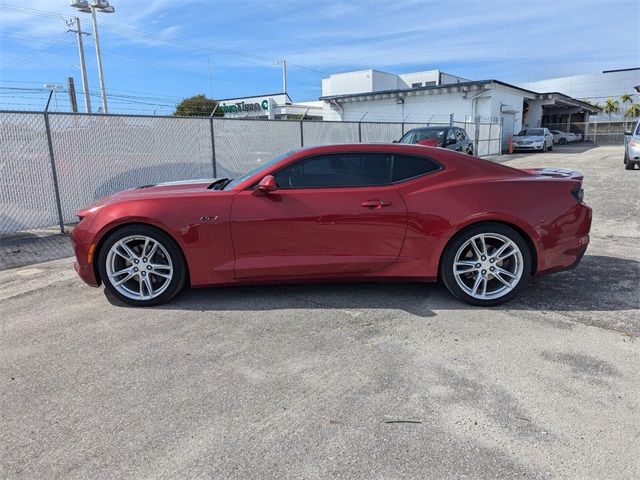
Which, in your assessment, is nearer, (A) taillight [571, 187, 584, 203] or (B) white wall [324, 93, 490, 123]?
(A) taillight [571, 187, 584, 203]

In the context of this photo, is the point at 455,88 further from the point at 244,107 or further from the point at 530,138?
the point at 244,107

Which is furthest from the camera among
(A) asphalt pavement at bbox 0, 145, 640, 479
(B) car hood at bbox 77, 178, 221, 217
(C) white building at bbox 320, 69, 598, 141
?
(C) white building at bbox 320, 69, 598, 141

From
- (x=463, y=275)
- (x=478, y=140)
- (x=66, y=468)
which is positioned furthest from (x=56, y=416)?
(x=478, y=140)

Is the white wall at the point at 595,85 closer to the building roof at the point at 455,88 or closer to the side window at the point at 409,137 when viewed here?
the building roof at the point at 455,88

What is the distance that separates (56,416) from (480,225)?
135 inches

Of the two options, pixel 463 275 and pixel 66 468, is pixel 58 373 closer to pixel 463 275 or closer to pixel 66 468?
pixel 66 468

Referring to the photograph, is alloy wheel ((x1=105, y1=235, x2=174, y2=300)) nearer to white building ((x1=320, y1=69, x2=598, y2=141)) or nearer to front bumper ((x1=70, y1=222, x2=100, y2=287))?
front bumper ((x1=70, y1=222, x2=100, y2=287))

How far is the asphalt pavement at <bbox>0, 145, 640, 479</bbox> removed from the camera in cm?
230

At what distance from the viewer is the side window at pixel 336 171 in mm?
4191

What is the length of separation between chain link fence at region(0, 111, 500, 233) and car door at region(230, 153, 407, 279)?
5111 millimetres

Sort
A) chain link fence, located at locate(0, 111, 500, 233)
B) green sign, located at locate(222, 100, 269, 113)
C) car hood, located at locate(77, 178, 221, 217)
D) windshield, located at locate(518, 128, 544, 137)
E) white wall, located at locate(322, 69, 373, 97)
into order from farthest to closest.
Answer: green sign, located at locate(222, 100, 269, 113), white wall, located at locate(322, 69, 373, 97), windshield, located at locate(518, 128, 544, 137), chain link fence, located at locate(0, 111, 500, 233), car hood, located at locate(77, 178, 221, 217)

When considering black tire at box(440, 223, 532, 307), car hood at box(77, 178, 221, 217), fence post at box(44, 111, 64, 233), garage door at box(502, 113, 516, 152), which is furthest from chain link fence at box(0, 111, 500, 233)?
garage door at box(502, 113, 516, 152)

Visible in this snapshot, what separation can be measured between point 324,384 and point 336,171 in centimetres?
198

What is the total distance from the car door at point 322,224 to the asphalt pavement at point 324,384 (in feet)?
1.29
